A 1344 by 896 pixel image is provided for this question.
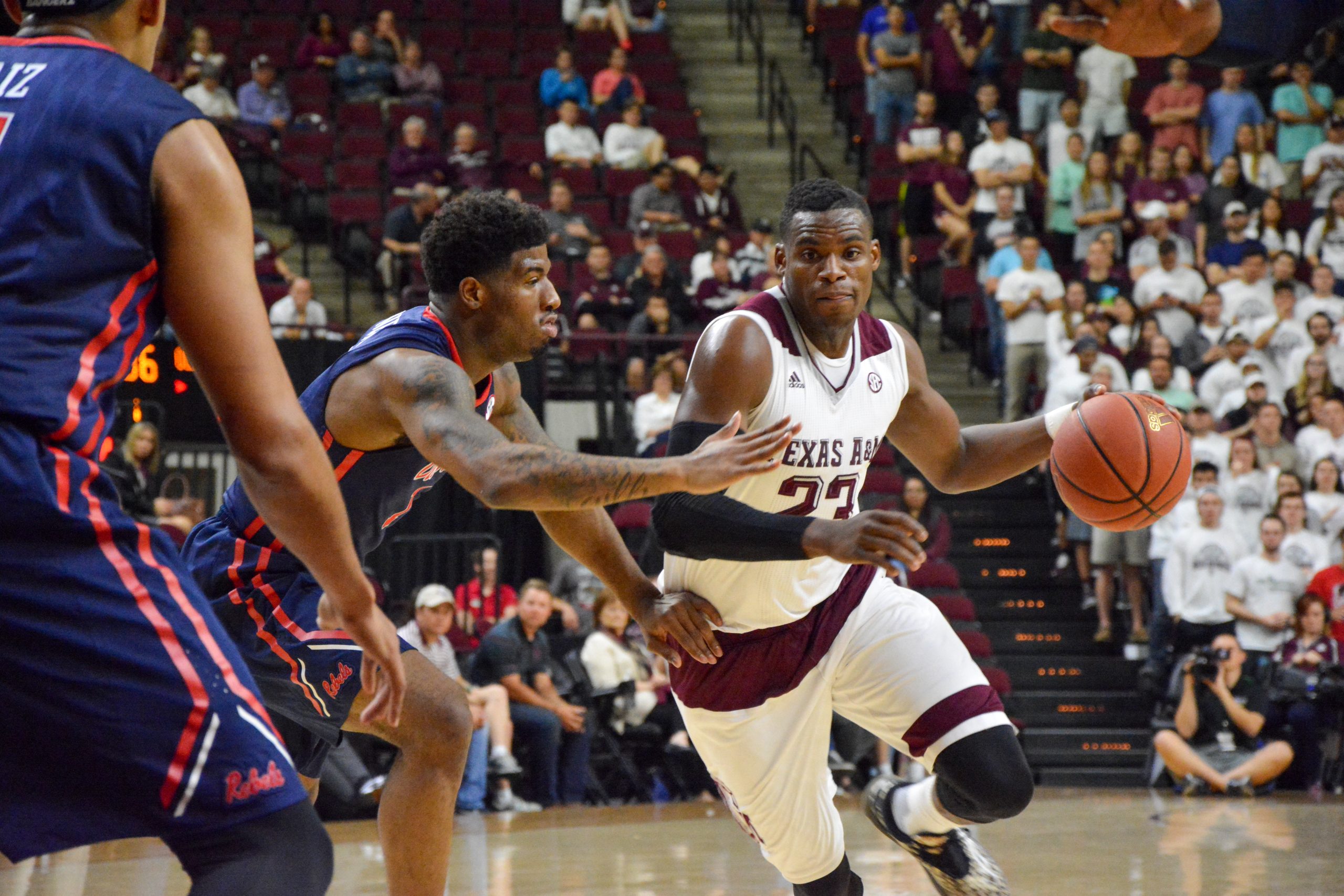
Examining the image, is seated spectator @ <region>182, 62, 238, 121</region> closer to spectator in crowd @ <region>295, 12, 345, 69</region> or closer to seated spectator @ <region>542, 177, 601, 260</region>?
spectator in crowd @ <region>295, 12, 345, 69</region>

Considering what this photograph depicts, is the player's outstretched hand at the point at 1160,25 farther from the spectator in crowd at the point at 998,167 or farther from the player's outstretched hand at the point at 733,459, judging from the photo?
the spectator in crowd at the point at 998,167

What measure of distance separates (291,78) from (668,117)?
372 cm

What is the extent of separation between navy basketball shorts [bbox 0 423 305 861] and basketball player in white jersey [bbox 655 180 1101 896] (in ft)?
6.32

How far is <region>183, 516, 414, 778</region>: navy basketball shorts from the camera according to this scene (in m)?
3.50

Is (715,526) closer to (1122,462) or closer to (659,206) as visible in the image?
(1122,462)

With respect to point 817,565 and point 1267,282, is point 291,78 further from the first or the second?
point 817,565

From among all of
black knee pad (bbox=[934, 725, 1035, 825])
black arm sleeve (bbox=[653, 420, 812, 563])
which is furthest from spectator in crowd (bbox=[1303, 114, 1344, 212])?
black arm sleeve (bbox=[653, 420, 812, 563])

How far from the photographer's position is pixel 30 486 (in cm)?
192

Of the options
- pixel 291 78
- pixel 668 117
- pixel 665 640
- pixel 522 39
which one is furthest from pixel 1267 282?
pixel 665 640

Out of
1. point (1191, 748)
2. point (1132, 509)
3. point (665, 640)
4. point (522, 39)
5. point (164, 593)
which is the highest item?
point (522, 39)

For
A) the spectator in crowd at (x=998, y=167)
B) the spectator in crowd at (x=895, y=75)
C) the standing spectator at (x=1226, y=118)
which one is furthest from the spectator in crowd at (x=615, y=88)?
the standing spectator at (x=1226, y=118)

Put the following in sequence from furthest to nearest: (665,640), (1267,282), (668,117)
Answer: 1. (668,117)
2. (1267,282)
3. (665,640)

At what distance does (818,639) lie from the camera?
13.1ft

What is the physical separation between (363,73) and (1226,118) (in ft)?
26.5
